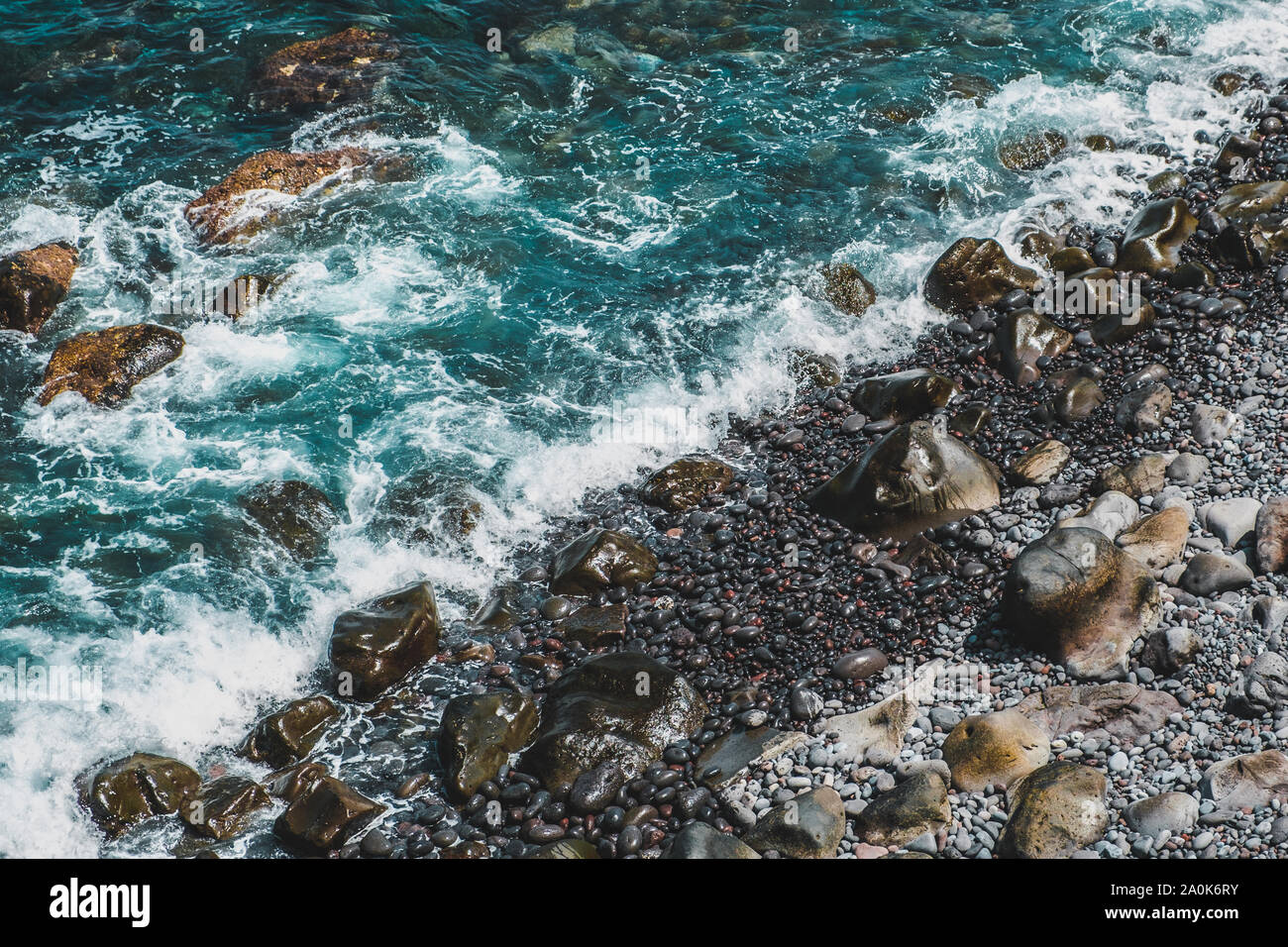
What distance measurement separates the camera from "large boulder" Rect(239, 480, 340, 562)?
12.6 m

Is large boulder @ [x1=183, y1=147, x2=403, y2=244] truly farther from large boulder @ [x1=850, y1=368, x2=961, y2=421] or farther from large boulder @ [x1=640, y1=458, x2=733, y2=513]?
large boulder @ [x1=850, y1=368, x2=961, y2=421]

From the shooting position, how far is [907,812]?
28.2ft

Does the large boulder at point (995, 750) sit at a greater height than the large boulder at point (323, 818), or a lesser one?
greater

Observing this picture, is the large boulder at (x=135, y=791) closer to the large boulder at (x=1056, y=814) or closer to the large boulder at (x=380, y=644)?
the large boulder at (x=380, y=644)

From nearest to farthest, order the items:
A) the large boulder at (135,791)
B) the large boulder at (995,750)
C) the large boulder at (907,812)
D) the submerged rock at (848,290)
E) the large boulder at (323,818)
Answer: the large boulder at (907,812) < the large boulder at (995,750) < the large boulder at (323,818) < the large boulder at (135,791) < the submerged rock at (848,290)

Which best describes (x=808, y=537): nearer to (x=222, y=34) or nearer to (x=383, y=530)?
(x=383, y=530)

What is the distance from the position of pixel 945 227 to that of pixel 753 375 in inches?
203

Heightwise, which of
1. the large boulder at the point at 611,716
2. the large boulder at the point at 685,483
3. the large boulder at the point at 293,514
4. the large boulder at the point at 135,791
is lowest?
the large boulder at the point at 135,791

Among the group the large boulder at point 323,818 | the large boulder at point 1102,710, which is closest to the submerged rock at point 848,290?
the large boulder at point 1102,710

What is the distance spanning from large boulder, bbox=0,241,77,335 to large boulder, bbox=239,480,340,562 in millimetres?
5454

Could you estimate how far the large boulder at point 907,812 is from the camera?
852 cm

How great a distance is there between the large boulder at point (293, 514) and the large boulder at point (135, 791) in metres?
3.21

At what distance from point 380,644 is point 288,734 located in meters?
1.31

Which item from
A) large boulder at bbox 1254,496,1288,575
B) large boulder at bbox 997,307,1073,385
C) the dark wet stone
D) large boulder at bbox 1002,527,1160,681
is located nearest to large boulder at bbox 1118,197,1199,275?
large boulder at bbox 997,307,1073,385
